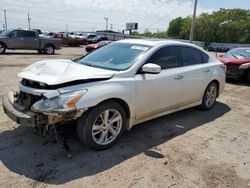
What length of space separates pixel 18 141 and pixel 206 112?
13.6ft

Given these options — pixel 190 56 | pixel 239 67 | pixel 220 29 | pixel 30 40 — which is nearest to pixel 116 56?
pixel 190 56

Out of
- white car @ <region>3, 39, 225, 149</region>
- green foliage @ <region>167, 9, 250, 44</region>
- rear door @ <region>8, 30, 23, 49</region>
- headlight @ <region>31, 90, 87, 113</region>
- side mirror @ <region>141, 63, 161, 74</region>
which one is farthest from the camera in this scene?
green foliage @ <region>167, 9, 250, 44</region>

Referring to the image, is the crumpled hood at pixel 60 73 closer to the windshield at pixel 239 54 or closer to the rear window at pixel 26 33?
the windshield at pixel 239 54

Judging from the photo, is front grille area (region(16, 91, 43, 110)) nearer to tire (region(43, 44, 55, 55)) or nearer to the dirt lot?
the dirt lot

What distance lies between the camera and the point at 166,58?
15.8 feet

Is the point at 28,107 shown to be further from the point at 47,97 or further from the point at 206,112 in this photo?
the point at 206,112

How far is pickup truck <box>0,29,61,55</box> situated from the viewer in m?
17.0

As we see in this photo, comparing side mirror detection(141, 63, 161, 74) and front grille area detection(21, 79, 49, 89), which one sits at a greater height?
side mirror detection(141, 63, 161, 74)

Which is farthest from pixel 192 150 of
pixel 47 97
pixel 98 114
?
pixel 47 97

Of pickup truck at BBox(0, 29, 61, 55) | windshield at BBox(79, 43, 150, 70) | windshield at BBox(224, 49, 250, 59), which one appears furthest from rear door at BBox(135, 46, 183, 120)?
pickup truck at BBox(0, 29, 61, 55)

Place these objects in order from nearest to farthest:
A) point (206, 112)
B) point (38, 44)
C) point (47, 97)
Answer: point (47, 97) → point (206, 112) → point (38, 44)

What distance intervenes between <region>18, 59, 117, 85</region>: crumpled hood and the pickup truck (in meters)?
14.7

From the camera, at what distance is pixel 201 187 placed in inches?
124

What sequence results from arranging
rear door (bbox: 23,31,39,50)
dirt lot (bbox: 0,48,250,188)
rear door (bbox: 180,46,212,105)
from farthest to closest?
rear door (bbox: 23,31,39,50), rear door (bbox: 180,46,212,105), dirt lot (bbox: 0,48,250,188)
